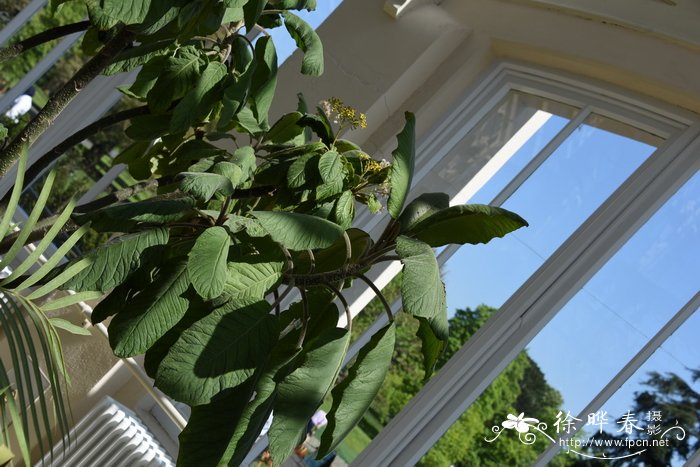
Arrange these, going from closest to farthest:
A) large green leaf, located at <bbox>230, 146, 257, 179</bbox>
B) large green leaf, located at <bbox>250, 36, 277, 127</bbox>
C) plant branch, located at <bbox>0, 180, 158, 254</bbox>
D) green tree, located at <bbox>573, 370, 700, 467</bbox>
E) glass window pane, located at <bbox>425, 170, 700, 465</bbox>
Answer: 1. plant branch, located at <bbox>0, 180, 158, 254</bbox>
2. large green leaf, located at <bbox>230, 146, 257, 179</bbox>
3. large green leaf, located at <bbox>250, 36, 277, 127</bbox>
4. green tree, located at <bbox>573, 370, 700, 467</bbox>
5. glass window pane, located at <bbox>425, 170, 700, 465</bbox>

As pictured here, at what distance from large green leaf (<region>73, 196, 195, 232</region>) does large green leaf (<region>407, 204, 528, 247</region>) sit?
50 centimetres

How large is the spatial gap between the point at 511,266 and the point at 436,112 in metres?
0.76

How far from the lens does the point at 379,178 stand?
2.26m

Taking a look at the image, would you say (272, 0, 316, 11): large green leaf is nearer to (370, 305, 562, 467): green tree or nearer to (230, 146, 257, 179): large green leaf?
(230, 146, 257, 179): large green leaf

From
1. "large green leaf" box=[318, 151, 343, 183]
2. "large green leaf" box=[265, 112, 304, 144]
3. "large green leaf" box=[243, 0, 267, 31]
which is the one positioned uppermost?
"large green leaf" box=[243, 0, 267, 31]

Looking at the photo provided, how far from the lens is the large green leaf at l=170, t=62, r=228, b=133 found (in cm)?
215

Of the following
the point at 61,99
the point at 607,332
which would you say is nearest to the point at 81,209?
the point at 61,99

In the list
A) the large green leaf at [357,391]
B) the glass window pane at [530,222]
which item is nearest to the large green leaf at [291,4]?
the large green leaf at [357,391]

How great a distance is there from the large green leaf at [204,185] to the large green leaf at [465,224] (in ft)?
1.36

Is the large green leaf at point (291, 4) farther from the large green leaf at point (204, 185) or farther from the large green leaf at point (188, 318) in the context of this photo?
the large green leaf at point (188, 318)

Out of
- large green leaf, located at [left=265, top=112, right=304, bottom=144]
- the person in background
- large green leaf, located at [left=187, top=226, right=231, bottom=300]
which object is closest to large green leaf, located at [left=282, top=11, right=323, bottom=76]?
large green leaf, located at [left=265, top=112, right=304, bottom=144]

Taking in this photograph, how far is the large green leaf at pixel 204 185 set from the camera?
175cm

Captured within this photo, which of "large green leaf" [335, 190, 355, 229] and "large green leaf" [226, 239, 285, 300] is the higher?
"large green leaf" [335, 190, 355, 229]

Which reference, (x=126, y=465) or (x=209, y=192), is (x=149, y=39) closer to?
(x=209, y=192)
